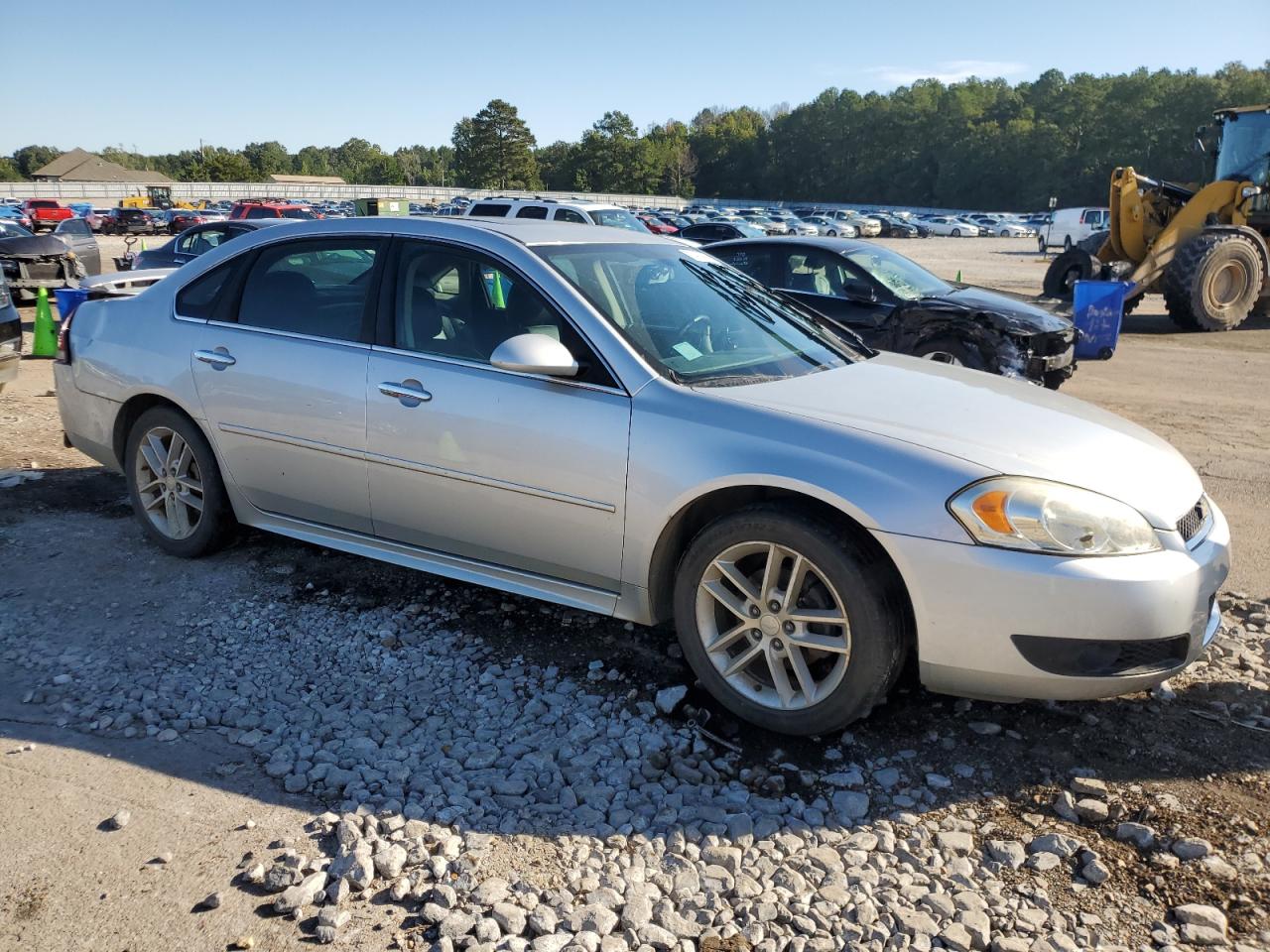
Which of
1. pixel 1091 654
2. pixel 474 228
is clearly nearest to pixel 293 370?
pixel 474 228

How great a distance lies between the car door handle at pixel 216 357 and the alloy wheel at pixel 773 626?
2.53 meters

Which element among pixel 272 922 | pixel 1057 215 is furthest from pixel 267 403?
pixel 1057 215

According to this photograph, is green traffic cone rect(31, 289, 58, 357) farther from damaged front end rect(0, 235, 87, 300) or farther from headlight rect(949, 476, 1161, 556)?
headlight rect(949, 476, 1161, 556)

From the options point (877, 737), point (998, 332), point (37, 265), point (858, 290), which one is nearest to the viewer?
point (877, 737)

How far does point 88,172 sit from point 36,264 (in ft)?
403

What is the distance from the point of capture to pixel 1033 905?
249 centimetres

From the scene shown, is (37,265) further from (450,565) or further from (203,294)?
(450,565)

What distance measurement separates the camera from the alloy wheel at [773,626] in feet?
10.4

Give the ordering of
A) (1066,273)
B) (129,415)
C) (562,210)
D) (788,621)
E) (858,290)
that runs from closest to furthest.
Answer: (788,621) → (129,415) → (858,290) → (1066,273) → (562,210)

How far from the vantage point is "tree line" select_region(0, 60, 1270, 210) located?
92.1 meters

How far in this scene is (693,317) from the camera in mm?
4016

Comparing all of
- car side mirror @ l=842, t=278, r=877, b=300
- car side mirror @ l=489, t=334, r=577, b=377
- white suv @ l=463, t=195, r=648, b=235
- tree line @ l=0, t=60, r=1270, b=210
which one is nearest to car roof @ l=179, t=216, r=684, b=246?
car side mirror @ l=489, t=334, r=577, b=377

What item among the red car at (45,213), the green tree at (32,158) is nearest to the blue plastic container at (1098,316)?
the red car at (45,213)

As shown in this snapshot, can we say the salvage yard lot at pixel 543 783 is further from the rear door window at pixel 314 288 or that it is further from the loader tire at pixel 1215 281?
the loader tire at pixel 1215 281
